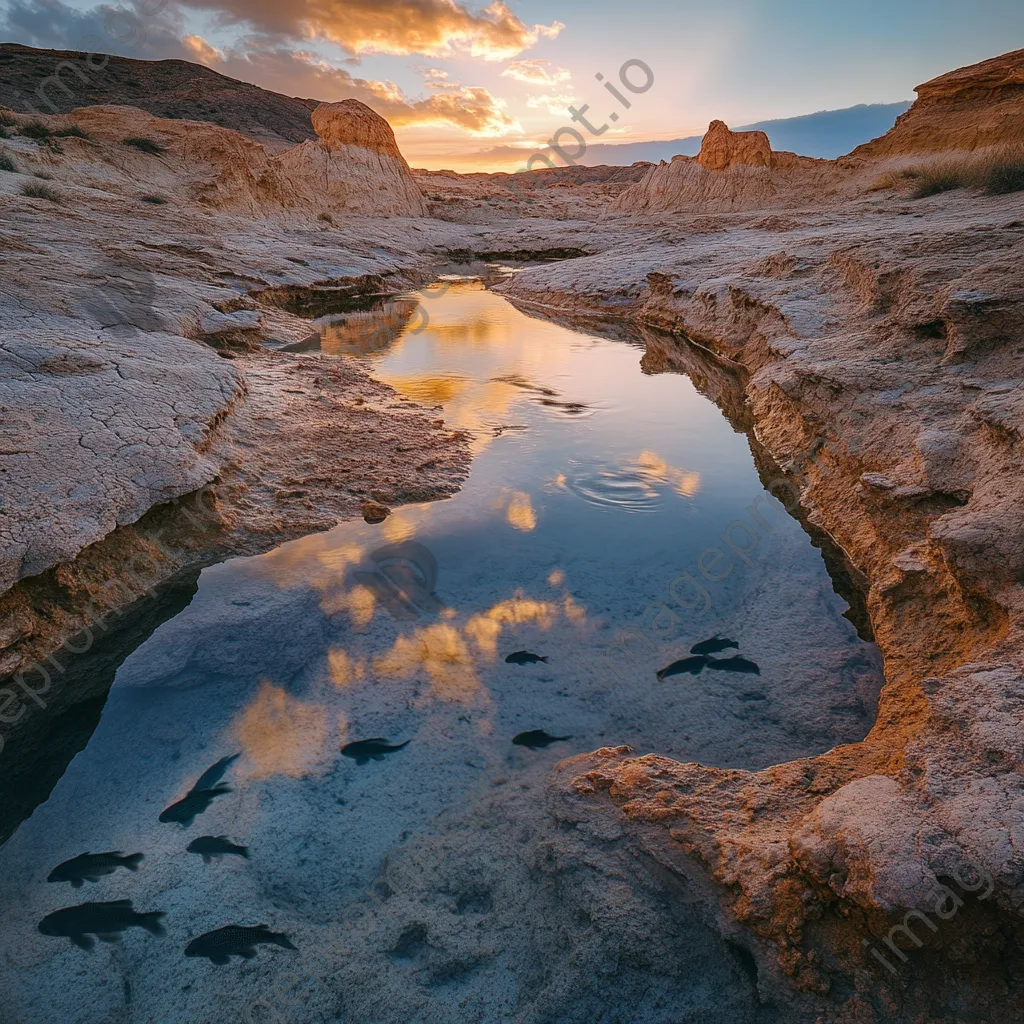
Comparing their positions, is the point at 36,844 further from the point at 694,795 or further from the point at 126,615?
the point at 694,795

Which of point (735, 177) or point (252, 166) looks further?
point (735, 177)

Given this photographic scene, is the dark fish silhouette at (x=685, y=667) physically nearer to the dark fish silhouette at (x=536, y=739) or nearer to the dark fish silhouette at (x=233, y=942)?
the dark fish silhouette at (x=536, y=739)

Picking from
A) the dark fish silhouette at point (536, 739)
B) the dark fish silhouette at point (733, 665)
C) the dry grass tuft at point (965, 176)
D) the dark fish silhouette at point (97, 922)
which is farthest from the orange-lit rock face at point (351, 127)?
the dark fish silhouette at point (97, 922)

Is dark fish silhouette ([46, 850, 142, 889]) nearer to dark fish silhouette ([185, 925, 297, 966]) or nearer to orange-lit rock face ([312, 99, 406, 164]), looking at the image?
dark fish silhouette ([185, 925, 297, 966])

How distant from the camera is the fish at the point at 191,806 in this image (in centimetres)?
228

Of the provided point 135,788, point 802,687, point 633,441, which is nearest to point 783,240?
point 633,441

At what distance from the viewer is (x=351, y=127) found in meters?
28.2

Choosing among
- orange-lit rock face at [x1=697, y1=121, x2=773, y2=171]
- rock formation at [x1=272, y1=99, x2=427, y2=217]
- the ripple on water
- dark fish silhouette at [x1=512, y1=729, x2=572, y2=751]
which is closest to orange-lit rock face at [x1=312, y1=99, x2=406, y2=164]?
rock formation at [x1=272, y1=99, x2=427, y2=217]

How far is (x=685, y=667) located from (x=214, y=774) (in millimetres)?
2096

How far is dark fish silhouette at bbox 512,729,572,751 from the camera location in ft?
8.57

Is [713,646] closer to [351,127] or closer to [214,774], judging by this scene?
[214,774]

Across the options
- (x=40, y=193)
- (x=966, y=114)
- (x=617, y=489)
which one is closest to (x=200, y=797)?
(x=617, y=489)

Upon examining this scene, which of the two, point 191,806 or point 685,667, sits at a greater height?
point 685,667

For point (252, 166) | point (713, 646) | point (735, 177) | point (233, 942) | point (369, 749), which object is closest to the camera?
point (233, 942)
